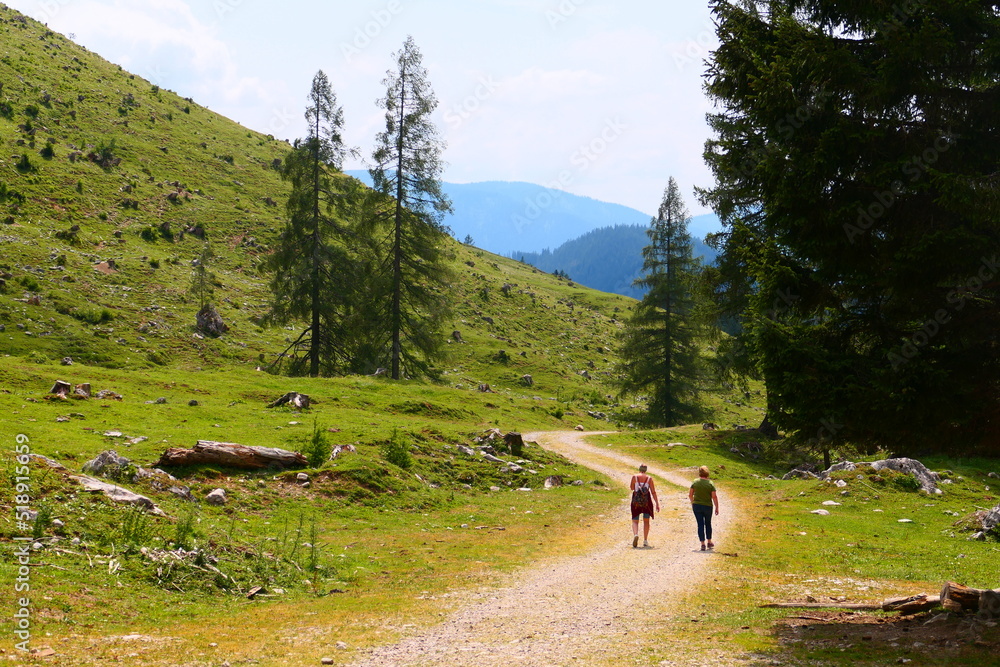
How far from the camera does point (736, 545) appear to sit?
608 inches

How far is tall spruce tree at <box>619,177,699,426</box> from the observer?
45.6 m

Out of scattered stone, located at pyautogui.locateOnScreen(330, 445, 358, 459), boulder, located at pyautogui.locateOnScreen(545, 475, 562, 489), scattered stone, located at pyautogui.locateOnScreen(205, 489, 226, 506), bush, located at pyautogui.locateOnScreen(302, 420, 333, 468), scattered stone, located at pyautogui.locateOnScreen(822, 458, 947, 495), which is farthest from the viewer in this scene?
boulder, located at pyautogui.locateOnScreen(545, 475, 562, 489)

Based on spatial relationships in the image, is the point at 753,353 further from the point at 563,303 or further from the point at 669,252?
the point at 563,303

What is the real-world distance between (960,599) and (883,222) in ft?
18.1

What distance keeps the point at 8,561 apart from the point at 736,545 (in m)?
14.8

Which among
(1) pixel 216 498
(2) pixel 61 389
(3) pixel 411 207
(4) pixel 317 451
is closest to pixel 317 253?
(3) pixel 411 207

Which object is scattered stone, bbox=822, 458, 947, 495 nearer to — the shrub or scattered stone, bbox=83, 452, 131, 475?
scattered stone, bbox=83, 452, 131, 475

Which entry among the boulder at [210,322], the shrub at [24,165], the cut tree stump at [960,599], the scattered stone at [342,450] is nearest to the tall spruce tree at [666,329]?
the scattered stone at [342,450]

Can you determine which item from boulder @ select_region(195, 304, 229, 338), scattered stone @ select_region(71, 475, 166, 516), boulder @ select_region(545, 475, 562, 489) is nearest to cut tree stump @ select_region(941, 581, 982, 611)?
scattered stone @ select_region(71, 475, 166, 516)

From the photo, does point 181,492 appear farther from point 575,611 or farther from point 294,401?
point 294,401

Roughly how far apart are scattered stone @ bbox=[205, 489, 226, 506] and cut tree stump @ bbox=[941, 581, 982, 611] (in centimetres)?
1491

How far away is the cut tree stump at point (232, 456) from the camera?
1684 cm

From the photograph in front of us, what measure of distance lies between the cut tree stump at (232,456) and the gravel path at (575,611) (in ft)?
30.7

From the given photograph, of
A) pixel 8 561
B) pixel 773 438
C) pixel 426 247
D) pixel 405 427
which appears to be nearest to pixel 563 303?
pixel 426 247
